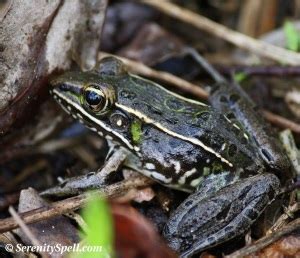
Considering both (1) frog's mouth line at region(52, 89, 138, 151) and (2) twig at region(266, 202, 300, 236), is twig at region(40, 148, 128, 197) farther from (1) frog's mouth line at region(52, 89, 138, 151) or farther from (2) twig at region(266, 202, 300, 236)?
(2) twig at region(266, 202, 300, 236)

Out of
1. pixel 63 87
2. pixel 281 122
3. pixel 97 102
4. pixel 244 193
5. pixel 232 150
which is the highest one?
pixel 63 87

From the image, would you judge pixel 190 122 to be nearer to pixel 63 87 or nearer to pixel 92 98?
pixel 92 98

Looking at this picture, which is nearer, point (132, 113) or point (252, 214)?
point (252, 214)

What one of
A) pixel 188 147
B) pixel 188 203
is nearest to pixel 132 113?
pixel 188 147

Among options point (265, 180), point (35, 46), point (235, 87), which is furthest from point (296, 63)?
point (35, 46)

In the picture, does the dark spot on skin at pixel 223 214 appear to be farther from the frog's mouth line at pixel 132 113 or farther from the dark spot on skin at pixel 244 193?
the frog's mouth line at pixel 132 113

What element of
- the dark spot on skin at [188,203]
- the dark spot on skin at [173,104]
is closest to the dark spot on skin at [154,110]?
the dark spot on skin at [173,104]
